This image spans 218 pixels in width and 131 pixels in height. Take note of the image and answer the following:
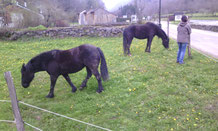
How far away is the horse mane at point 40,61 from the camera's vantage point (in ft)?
16.8

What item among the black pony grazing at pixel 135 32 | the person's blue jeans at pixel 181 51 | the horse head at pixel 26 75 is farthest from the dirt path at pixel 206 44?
the horse head at pixel 26 75

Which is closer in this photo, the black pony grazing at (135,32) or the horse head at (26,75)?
the horse head at (26,75)

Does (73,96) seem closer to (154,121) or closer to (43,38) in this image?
(154,121)

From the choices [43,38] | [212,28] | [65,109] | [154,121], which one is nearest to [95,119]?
[65,109]

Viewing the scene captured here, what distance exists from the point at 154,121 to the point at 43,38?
1758 centimetres

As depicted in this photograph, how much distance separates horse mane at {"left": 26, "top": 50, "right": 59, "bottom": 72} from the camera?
5.13m

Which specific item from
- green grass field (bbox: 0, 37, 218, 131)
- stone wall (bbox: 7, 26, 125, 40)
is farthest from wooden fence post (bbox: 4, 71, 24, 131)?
stone wall (bbox: 7, 26, 125, 40)

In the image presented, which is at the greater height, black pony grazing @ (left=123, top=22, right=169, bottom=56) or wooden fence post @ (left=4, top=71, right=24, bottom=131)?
black pony grazing @ (left=123, top=22, right=169, bottom=56)

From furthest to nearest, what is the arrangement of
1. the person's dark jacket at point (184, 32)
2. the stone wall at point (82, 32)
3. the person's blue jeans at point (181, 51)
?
1. the stone wall at point (82, 32)
2. the person's blue jeans at point (181, 51)
3. the person's dark jacket at point (184, 32)

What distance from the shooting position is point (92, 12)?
131 ft

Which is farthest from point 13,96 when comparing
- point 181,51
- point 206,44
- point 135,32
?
point 206,44

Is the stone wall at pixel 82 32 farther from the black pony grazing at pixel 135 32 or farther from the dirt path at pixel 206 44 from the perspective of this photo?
the black pony grazing at pixel 135 32

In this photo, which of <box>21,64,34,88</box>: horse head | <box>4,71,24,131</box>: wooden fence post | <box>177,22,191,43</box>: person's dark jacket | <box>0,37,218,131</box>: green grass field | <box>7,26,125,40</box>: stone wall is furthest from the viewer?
<box>7,26,125,40</box>: stone wall

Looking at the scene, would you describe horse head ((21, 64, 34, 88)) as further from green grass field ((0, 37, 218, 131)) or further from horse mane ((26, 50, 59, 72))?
green grass field ((0, 37, 218, 131))
